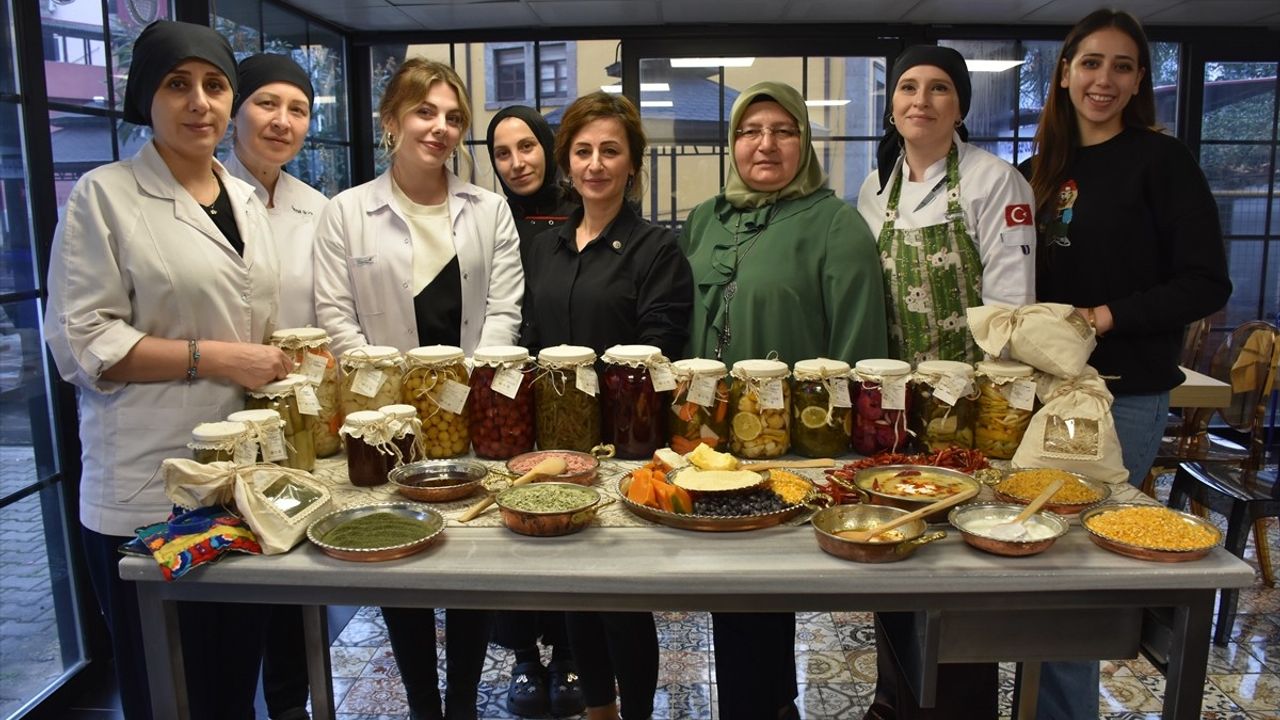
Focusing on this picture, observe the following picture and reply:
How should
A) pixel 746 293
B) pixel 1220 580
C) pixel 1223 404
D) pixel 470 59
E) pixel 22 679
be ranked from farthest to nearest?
pixel 470 59
pixel 1223 404
pixel 22 679
pixel 746 293
pixel 1220 580

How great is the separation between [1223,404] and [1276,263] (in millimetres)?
2692

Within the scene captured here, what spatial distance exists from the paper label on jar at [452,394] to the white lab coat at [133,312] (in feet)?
1.29

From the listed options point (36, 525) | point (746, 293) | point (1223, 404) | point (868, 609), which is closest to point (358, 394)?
point (746, 293)

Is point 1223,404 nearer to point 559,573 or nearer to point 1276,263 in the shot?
point 1276,263

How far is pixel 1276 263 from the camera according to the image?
5.41 metres

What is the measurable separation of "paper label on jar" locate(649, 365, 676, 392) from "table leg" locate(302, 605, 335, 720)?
2.82ft

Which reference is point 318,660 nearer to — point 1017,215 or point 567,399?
point 567,399

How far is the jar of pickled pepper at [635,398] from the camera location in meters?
1.79

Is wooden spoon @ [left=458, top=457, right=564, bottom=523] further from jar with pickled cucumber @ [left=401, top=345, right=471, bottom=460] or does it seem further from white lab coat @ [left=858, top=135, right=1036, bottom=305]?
white lab coat @ [left=858, top=135, right=1036, bottom=305]

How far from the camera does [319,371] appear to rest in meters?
1.81

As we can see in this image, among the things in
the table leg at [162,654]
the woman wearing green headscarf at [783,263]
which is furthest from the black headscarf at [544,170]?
the table leg at [162,654]

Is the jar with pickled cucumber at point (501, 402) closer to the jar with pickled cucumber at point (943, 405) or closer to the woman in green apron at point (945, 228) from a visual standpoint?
the jar with pickled cucumber at point (943, 405)

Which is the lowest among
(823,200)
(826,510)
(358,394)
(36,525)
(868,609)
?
(36,525)

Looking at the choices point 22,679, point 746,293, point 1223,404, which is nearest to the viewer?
point 746,293
